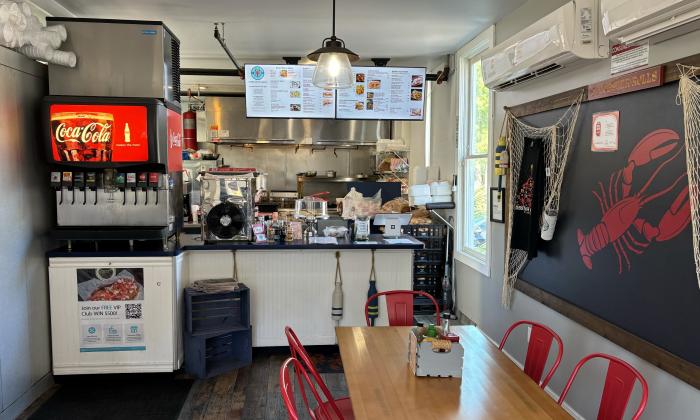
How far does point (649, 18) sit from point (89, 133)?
3437mm

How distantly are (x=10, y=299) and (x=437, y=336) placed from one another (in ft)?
9.12

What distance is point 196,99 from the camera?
8.04 m

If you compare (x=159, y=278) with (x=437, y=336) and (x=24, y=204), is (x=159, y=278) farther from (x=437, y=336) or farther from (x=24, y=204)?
(x=437, y=336)

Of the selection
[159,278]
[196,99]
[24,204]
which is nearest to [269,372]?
[159,278]

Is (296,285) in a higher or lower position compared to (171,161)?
lower

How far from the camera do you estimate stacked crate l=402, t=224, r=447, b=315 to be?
5.83 metres

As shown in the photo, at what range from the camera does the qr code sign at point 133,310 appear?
3.68m

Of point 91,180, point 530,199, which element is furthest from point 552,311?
point 91,180

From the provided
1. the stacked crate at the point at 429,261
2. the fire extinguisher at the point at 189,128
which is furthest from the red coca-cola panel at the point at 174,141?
the fire extinguisher at the point at 189,128

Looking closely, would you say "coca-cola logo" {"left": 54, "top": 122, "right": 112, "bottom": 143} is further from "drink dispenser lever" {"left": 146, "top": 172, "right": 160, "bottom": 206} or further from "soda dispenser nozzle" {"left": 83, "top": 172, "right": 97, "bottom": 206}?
"drink dispenser lever" {"left": 146, "top": 172, "right": 160, "bottom": 206}

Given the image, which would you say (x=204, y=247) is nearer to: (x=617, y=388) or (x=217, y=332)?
(x=217, y=332)

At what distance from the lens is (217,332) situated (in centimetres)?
390

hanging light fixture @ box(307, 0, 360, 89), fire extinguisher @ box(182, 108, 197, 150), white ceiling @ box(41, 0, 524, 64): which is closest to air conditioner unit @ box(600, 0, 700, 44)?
hanging light fixture @ box(307, 0, 360, 89)

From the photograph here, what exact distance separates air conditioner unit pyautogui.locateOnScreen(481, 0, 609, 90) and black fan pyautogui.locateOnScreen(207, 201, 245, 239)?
2286 millimetres
